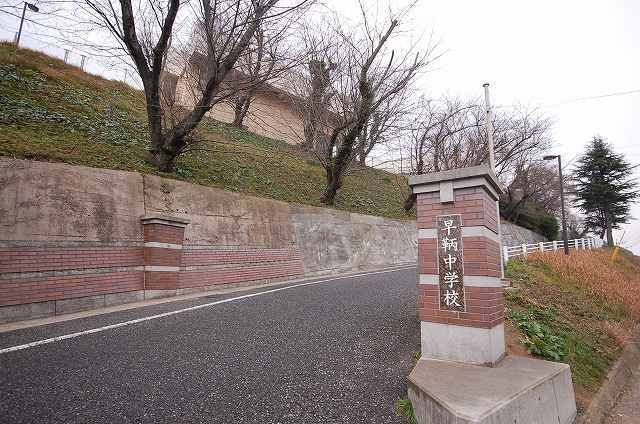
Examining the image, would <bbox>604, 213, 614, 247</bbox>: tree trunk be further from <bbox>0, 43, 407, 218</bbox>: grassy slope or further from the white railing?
<bbox>0, 43, 407, 218</bbox>: grassy slope

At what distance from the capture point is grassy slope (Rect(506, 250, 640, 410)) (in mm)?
5559

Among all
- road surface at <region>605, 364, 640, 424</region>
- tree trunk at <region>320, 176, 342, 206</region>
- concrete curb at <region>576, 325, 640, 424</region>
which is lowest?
road surface at <region>605, 364, 640, 424</region>

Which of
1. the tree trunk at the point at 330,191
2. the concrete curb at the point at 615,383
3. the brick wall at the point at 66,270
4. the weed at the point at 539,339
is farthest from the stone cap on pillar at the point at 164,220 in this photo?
the tree trunk at the point at 330,191

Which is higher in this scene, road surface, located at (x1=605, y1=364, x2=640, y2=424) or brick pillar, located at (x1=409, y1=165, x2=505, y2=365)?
brick pillar, located at (x1=409, y1=165, x2=505, y2=365)

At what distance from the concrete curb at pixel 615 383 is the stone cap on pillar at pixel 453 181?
3303mm

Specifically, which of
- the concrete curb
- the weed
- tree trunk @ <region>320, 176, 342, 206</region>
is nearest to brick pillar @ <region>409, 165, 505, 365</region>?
the weed

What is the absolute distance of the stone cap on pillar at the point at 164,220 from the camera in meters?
8.02

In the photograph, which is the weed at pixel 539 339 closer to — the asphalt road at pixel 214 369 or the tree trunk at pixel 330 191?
the asphalt road at pixel 214 369

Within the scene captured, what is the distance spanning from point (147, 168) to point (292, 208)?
5.52 metres

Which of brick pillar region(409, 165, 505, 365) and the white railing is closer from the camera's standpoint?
brick pillar region(409, 165, 505, 365)

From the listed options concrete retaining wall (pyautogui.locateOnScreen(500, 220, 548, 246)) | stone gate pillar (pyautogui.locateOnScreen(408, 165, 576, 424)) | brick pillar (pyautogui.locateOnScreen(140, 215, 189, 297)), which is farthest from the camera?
concrete retaining wall (pyautogui.locateOnScreen(500, 220, 548, 246))

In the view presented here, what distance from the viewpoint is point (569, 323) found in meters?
7.17

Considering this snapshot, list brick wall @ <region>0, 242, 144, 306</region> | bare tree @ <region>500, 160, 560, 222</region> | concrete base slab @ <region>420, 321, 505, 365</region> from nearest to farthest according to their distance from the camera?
concrete base slab @ <region>420, 321, 505, 365</region> → brick wall @ <region>0, 242, 144, 306</region> → bare tree @ <region>500, 160, 560, 222</region>

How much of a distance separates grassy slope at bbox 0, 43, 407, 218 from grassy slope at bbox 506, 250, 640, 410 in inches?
367
